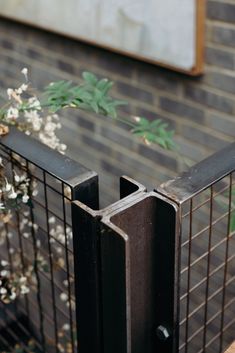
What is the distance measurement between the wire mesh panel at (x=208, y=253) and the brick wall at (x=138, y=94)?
9.0 inches

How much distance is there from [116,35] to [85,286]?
1651 millimetres

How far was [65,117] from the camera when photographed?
3.35 metres

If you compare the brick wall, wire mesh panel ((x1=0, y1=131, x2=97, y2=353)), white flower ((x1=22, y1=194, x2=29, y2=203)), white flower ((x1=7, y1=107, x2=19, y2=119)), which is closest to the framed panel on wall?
the brick wall

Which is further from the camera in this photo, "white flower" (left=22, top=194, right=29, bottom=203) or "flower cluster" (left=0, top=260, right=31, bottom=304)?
"flower cluster" (left=0, top=260, right=31, bottom=304)

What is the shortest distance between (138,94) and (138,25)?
0.31 meters

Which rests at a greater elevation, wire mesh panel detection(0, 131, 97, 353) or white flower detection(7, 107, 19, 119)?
white flower detection(7, 107, 19, 119)

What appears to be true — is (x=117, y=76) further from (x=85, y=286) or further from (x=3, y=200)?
(x=85, y=286)

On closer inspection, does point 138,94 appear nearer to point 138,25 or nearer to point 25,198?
point 138,25

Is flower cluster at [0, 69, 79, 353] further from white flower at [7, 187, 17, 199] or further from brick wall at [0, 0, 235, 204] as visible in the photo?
brick wall at [0, 0, 235, 204]

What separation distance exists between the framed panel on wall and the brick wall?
58 mm

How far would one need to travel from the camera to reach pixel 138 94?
2850mm

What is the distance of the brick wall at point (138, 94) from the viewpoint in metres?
2.47

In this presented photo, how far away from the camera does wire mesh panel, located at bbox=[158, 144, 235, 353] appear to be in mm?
1373

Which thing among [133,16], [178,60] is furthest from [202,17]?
[133,16]
